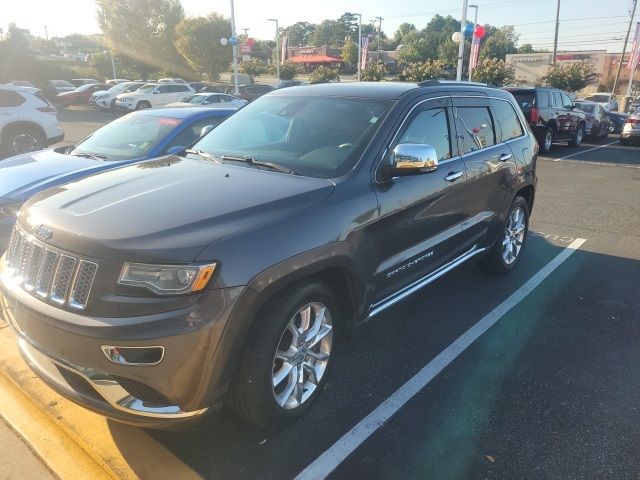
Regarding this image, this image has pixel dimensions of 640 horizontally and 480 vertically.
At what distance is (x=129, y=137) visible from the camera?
5.83 meters

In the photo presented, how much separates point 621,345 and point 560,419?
1270 millimetres

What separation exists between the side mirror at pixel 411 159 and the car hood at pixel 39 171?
321 cm

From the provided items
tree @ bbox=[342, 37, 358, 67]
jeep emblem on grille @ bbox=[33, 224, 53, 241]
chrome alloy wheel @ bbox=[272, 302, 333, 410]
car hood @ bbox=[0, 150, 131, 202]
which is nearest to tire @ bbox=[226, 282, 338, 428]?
chrome alloy wheel @ bbox=[272, 302, 333, 410]

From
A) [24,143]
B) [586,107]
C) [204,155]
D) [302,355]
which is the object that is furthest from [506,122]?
[586,107]

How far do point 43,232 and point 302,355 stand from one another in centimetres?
148

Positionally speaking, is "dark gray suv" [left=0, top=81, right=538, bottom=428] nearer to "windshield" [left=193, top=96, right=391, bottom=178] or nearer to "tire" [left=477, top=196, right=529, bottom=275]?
"windshield" [left=193, top=96, right=391, bottom=178]

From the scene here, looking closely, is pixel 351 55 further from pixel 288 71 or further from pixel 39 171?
pixel 39 171

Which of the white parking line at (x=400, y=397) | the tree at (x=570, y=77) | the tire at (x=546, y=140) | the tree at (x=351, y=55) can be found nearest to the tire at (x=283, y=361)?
the white parking line at (x=400, y=397)

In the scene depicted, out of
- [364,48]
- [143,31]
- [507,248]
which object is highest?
[143,31]

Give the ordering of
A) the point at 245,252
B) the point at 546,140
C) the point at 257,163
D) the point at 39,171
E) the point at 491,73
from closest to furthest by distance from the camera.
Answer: the point at 245,252, the point at 257,163, the point at 39,171, the point at 546,140, the point at 491,73

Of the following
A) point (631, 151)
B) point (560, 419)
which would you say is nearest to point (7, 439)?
point (560, 419)

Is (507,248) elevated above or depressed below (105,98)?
below

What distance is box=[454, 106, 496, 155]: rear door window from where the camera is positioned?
13.4 feet

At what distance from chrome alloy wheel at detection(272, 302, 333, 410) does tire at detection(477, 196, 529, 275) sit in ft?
8.21
